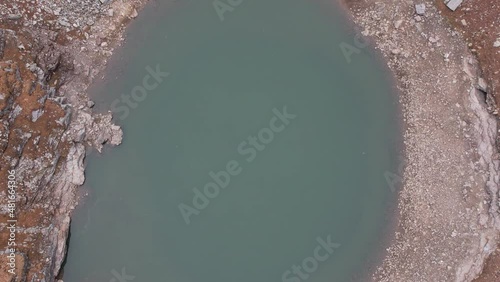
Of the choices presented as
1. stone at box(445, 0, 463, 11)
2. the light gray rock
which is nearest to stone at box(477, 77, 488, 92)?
stone at box(445, 0, 463, 11)

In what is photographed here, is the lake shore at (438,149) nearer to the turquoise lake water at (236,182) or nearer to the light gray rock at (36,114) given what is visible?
the turquoise lake water at (236,182)

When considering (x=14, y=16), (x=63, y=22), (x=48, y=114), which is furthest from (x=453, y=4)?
(x=14, y=16)

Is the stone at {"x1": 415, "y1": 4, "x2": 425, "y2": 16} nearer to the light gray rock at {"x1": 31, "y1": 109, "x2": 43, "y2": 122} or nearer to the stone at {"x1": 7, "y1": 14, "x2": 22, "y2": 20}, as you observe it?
the light gray rock at {"x1": 31, "y1": 109, "x2": 43, "y2": 122}

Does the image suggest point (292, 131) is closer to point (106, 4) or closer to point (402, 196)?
point (402, 196)

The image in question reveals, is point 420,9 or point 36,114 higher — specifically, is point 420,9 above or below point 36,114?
below

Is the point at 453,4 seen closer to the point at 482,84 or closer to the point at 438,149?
the point at 482,84
